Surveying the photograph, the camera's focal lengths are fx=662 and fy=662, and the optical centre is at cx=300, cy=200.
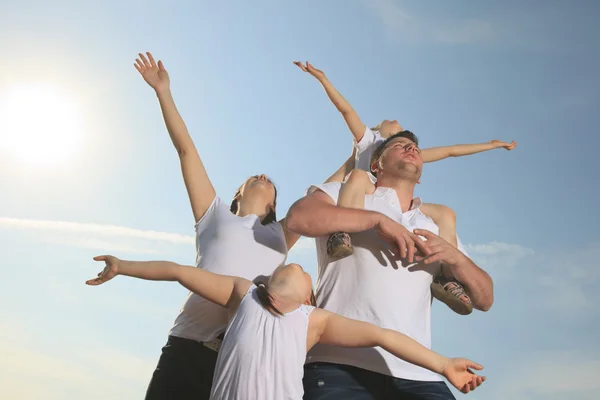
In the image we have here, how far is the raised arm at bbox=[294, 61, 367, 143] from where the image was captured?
6.98m

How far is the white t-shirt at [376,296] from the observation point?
3.73 meters

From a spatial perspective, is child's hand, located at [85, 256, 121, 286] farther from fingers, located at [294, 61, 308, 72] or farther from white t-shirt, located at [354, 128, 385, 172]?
fingers, located at [294, 61, 308, 72]

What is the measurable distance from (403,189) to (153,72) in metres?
2.45

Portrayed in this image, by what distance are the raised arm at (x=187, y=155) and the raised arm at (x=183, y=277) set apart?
3.69 ft

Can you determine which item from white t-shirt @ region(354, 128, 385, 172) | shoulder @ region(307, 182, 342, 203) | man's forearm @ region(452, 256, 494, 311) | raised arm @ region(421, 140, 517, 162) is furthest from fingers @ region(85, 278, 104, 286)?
raised arm @ region(421, 140, 517, 162)

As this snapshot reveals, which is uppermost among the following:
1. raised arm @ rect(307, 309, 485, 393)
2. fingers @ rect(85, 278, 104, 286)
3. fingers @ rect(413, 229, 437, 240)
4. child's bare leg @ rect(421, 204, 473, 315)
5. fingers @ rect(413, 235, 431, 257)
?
fingers @ rect(413, 229, 437, 240)

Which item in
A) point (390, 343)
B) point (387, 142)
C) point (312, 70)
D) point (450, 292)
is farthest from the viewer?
point (312, 70)

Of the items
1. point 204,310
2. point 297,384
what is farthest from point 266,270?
point 297,384

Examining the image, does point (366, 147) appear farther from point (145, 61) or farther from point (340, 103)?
point (145, 61)

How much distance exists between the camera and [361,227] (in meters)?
3.84

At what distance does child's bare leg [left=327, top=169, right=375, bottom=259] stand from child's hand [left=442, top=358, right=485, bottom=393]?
0.85m

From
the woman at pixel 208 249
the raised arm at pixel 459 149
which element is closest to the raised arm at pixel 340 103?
the raised arm at pixel 459 149

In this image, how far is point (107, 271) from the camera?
373cm

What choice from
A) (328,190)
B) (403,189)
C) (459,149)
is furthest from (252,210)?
(459,149)
